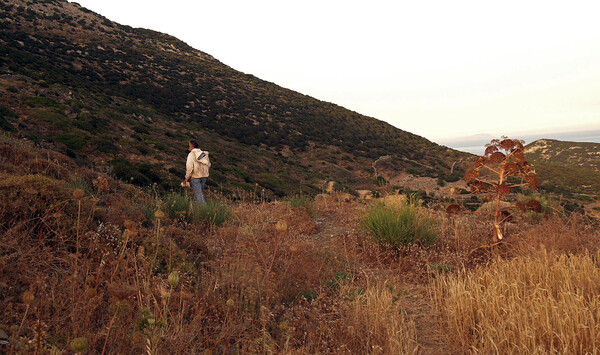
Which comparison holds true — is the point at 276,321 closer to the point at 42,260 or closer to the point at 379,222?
the point at 42,260

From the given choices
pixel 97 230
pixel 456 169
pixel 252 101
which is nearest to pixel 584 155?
pixel 456 169

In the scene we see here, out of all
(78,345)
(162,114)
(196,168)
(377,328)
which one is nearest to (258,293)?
(377,328)

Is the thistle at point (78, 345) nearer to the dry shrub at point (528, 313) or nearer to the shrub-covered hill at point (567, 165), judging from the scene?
the dry shrub at point (528, 313)

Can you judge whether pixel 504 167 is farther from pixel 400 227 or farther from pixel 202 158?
pixel 202 158

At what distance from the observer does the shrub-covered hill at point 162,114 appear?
1402 centimetres

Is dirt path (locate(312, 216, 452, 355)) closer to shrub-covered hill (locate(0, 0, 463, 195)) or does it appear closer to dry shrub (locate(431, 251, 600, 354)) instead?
dry shrub (locate(431, 251, 600, 354))

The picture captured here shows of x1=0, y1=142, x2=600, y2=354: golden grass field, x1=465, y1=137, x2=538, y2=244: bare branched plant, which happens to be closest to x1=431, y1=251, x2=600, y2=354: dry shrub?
x1=0, y1=142, x2=600, y2=354: golden grass field

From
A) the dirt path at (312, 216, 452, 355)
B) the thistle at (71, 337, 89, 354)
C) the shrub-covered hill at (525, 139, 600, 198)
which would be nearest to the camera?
the thistle at (71, 337, 89, 354)

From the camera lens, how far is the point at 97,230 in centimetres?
347

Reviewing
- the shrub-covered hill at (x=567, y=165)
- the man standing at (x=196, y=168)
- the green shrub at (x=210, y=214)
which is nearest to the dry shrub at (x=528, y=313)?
the green shrub at (x=210, y=214)

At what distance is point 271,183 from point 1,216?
15.2 metres

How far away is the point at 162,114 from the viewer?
27625mm

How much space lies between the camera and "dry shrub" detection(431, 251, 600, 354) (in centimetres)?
204

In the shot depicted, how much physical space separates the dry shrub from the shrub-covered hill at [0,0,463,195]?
25.7 ft
